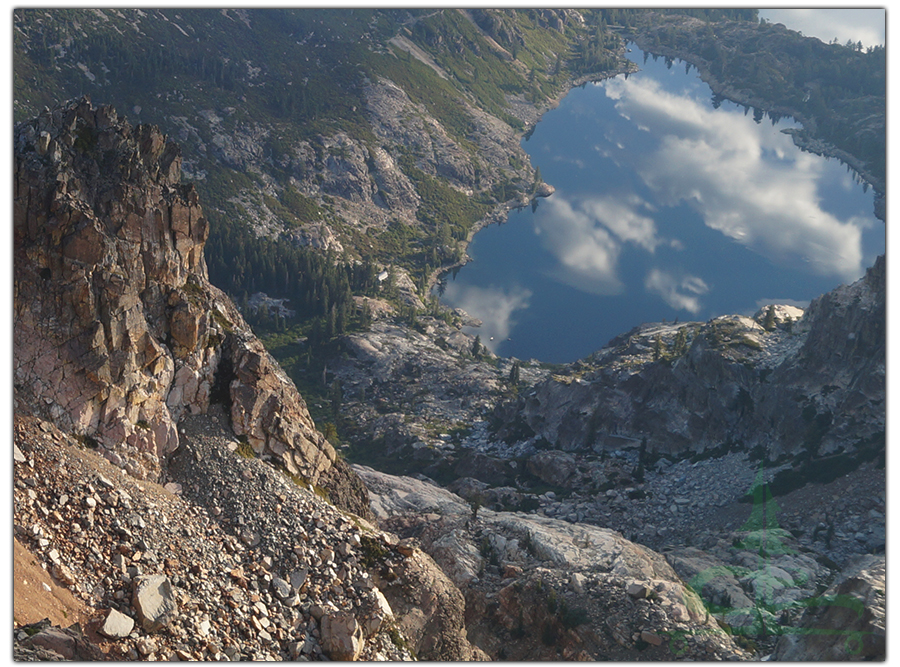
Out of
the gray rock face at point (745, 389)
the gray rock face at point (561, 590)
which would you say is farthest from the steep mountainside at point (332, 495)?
the gray rock face at point (745, 389)

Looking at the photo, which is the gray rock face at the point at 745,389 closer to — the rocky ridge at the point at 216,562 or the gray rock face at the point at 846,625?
the gray rock face at the point at 846,625

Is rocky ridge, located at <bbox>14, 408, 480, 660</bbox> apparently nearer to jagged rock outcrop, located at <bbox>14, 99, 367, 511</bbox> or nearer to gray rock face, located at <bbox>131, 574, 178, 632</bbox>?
gray rock face, located at <bbox>131, 574, 178, 632</bbox>

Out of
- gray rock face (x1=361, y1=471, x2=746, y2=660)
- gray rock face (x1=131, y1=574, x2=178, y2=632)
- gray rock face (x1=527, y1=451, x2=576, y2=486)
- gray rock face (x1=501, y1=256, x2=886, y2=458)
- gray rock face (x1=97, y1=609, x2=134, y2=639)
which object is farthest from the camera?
gray rock face (x1=527, y1=451, x2=576, y2=486)

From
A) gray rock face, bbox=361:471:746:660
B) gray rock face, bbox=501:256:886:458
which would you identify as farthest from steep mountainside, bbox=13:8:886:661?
gray rock face, bbox=501:256:886:458

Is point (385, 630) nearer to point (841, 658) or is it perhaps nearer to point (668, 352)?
point (841, 658)

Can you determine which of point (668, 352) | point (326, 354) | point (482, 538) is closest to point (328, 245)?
point (326, 354)

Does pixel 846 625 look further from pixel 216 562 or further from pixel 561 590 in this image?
pixel 216 562
